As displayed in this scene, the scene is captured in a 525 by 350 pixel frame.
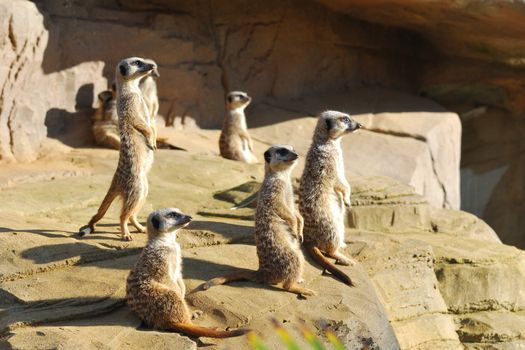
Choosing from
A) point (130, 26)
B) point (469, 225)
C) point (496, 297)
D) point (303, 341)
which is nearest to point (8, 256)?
point (303, 341)

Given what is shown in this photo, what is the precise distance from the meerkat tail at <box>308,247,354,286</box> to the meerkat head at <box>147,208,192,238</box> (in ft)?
4.56

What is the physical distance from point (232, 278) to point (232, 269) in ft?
0.77

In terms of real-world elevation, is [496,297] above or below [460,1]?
below

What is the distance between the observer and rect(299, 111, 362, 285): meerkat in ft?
23.6

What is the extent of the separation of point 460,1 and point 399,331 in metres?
5.55

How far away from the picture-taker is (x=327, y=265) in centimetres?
704

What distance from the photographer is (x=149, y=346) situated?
5.53 m

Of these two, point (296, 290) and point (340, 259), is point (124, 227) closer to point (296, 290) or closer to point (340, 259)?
point (296, 290)

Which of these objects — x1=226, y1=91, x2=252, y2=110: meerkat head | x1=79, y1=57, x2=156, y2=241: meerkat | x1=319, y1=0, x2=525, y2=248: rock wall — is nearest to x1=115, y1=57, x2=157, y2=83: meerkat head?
x1=79, y1=57, x2=156, y2=241: meerkat

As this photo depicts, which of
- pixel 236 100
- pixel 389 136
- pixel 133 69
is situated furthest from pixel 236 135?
pixel 133 69

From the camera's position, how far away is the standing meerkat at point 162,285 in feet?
18.7

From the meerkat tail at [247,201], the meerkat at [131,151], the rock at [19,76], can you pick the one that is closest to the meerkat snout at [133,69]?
the meerkat at [131,151]

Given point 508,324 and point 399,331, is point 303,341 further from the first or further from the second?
point 508,324

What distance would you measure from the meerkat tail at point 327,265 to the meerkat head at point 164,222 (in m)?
1.39
